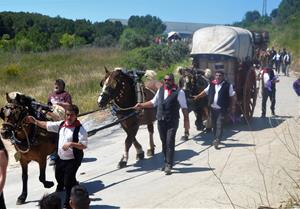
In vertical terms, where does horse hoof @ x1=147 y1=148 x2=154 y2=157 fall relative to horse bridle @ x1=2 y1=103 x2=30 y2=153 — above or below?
below

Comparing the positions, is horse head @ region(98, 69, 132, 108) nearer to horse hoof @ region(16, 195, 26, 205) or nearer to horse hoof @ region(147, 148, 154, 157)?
horse hoof @ region(147, 148, 154, 157)

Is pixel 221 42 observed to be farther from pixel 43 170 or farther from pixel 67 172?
pixel 67 172

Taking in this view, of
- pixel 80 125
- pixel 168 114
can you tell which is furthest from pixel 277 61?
pixel 80 125

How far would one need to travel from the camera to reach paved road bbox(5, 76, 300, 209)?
27.0 ft

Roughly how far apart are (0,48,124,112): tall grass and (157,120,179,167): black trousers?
8300 millimetres

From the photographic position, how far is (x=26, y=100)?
334 inches

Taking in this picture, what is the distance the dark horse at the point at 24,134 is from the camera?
816cm

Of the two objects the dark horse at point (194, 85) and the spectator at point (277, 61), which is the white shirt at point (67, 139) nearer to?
the dark horse at point (194, 85)

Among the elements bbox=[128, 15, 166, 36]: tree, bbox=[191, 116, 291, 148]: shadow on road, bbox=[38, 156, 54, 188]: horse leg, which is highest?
bbox=[128, 15, 166, 36]: tree

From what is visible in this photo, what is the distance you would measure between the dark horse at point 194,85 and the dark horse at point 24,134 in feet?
17.2

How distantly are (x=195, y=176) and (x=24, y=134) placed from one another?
335cm

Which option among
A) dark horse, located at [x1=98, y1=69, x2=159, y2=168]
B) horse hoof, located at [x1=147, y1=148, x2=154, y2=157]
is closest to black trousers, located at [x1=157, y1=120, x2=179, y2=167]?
dark horse, located at [x1=98, y1=69, x2=159, y2=168]

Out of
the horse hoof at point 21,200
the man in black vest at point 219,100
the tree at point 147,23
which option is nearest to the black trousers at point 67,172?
the horse hoof at point 21,200

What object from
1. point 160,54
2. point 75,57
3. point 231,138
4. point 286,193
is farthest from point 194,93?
point 75,57
